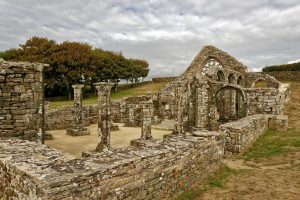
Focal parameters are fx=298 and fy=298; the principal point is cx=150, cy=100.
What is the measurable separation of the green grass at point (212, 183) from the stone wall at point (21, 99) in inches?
231

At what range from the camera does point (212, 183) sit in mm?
9023

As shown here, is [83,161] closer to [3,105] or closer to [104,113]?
[3,105]

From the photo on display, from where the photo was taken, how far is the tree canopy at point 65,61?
39031mm

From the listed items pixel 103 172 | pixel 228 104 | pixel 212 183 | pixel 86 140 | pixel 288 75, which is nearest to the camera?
pixel 103 172

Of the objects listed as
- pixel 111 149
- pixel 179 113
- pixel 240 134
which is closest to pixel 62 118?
pixel 179 113

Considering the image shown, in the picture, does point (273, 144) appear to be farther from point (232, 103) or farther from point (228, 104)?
point (228, 104)

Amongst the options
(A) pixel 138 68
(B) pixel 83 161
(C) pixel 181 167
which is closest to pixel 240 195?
(C) pixel 181 167

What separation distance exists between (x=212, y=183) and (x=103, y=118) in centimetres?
613

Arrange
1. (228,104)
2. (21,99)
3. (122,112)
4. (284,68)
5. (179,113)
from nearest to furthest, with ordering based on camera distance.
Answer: (21,99)
(179,113)
(228,104)
(122,112)
(284,68)

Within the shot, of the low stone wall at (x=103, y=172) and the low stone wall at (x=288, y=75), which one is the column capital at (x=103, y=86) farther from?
the low stone wall at (x=288, y=75)

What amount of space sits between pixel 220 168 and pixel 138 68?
4682 cm

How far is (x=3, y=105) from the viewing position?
10086mm

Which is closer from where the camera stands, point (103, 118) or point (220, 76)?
point (103, 118)

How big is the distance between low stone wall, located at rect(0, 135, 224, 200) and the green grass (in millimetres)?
181
